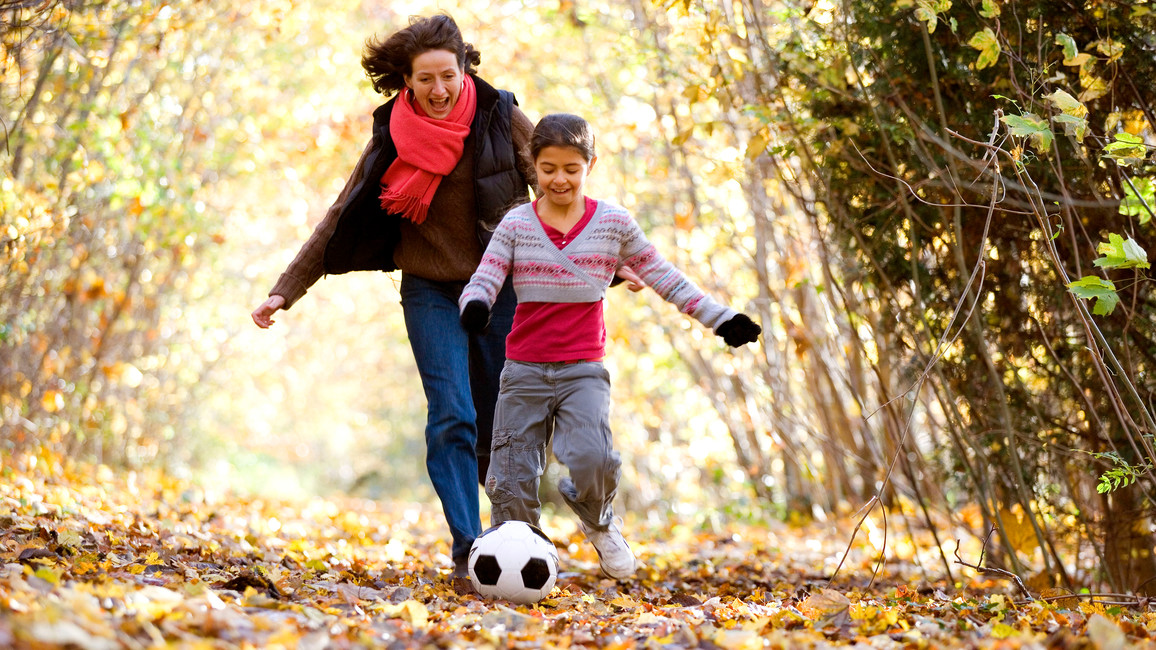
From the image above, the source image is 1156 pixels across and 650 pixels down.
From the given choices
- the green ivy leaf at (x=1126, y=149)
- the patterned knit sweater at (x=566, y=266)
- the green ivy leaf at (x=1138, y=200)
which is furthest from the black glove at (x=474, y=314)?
the green ivy leaf at (x=1138, y=200)

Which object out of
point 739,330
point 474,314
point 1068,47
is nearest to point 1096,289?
point 1068,47

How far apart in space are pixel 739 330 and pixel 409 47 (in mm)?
1498

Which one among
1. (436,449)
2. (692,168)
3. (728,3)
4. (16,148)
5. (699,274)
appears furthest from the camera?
(692,168)

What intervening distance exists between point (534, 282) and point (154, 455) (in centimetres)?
959

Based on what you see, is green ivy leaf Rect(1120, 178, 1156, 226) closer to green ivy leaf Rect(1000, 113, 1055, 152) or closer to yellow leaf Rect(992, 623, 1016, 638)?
green ivy leaf Rect(1000, 113, 1055, 152)

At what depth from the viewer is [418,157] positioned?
11.8ft

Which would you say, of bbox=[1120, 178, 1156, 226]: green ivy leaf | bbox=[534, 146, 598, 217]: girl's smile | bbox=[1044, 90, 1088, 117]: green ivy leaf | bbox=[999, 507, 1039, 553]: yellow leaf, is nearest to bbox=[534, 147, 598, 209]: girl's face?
bbox=[534, 146, 598, 217]: girl's smile

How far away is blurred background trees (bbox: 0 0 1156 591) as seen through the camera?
3.63 m

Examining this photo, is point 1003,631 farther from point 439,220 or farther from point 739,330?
point 439,220

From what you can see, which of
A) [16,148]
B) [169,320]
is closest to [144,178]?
[16,148]

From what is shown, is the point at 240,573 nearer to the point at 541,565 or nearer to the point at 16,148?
the point at 541,565

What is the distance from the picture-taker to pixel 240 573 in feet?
10.5

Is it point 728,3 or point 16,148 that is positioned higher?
point 728,3

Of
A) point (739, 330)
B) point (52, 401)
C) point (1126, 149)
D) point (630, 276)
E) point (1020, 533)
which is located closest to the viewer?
point (1126, 149)
